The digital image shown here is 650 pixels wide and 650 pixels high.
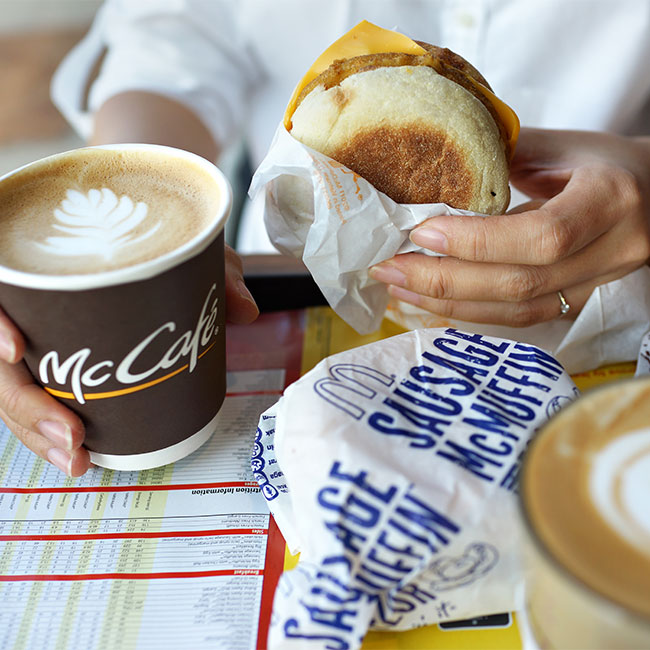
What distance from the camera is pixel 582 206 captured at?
2.40ft

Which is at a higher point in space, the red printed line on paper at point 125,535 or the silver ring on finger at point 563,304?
the silver ring on finger at point 563,304

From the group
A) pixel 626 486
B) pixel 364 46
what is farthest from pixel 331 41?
pixel 626 486

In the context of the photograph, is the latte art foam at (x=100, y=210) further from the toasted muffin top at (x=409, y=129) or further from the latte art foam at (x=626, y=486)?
the latte art foam at (x=626, y=486)

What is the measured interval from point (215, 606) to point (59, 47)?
10.9 ft

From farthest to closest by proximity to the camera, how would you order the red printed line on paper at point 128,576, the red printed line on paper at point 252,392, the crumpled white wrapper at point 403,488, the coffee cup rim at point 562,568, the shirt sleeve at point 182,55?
the shirt sleeve at point 182,55, the red printed line on paper at point 252,392, the red printed line on paper at point 128,576, the crumpled white wrapper at point 403,488, the coffee cup rim at point 562,568

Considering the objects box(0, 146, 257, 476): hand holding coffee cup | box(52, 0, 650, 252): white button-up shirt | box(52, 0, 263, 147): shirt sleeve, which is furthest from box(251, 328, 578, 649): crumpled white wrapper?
box(52, 0, 263, 147): shirt sleeve

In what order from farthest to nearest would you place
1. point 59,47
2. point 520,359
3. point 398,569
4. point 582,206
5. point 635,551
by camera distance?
point 59,47 → point 582,206 → point 520,359 → point 398,569 → point 635,551

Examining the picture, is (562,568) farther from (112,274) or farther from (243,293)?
(243,293)

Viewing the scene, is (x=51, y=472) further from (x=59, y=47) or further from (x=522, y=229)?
(x=59, y=47)

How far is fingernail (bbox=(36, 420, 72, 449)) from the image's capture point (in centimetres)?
60

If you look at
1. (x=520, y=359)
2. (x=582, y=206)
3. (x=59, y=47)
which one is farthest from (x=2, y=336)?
(x=59, y=47)

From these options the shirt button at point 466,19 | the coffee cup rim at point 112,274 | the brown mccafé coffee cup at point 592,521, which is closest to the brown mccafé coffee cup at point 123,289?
the coffee cup rim at point 112,274

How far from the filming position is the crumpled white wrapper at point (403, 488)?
47 centimetres

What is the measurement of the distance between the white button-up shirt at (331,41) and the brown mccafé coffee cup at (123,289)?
25.9 inches
